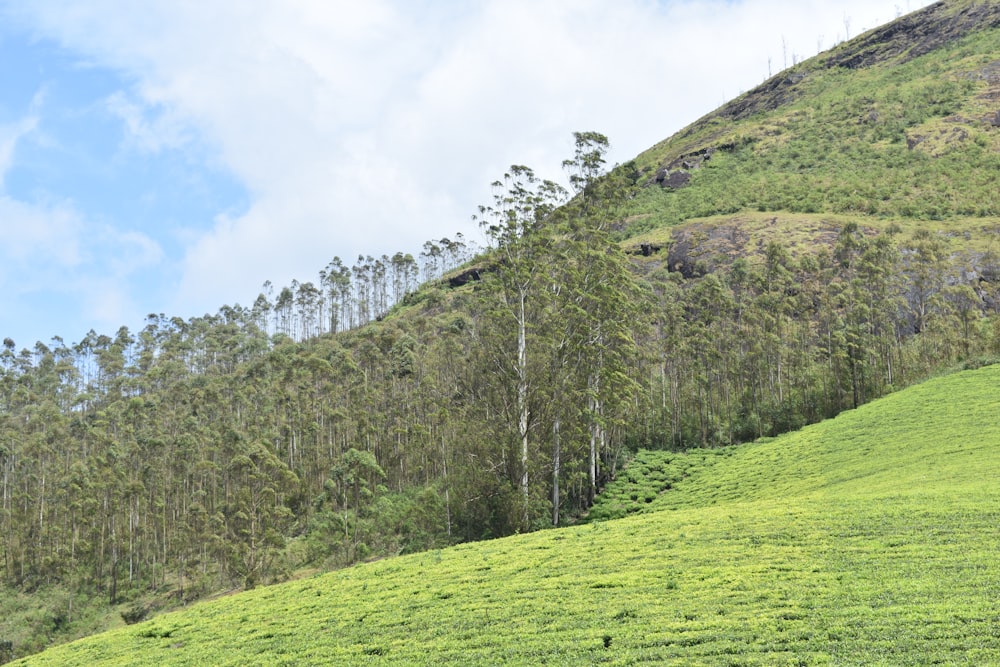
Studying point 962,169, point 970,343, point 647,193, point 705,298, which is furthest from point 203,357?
point 962,169

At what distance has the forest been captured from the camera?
4544 cm

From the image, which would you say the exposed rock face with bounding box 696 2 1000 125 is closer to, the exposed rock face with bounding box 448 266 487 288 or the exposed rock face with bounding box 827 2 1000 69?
the exposed rock face with bounding box 827 2 1000 69

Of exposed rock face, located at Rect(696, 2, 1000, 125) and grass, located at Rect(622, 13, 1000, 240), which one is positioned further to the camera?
exposed rock face, located at Rect(696, 2, 1000, 125)

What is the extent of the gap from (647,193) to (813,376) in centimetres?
10933

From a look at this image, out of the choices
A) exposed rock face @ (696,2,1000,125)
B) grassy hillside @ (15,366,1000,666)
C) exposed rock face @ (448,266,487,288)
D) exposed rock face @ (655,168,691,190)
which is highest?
exposed rock face @ (696,2,1000,125)

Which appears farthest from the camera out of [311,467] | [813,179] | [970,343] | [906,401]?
[813,179]

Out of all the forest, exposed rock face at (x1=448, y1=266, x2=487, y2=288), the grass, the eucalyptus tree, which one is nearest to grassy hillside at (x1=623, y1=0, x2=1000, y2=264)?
the grass

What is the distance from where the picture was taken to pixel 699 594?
17719 millimetres

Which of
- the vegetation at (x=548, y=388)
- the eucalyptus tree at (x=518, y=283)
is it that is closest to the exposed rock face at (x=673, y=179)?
the vegetation at (x=548, y=388)

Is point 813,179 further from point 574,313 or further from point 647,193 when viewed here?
point 574,313

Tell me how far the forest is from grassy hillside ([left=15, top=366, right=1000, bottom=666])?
580 inches

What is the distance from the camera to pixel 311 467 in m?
88.9

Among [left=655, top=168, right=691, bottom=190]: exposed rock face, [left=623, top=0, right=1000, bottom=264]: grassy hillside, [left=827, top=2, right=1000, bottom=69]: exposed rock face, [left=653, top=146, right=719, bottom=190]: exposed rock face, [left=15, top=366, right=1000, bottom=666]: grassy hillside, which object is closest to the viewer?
[left=15, top=366, right=1000, bottom=666]: grassy hillside

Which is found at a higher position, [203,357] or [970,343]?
[203,357]
